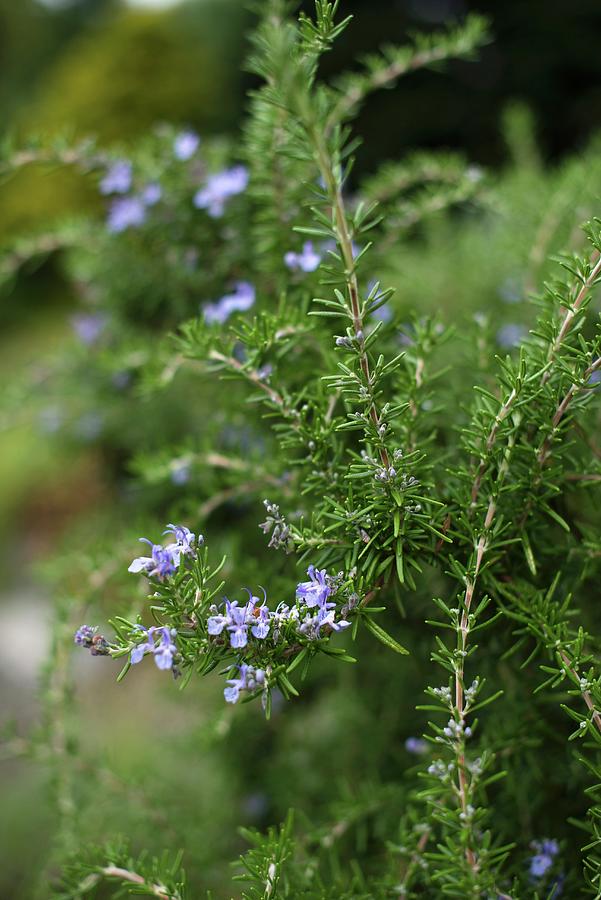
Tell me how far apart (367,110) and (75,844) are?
5.63 m

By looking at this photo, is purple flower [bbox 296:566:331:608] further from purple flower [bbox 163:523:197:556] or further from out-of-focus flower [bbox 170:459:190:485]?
out-of-focus flower [bbox 170:459:190:485]

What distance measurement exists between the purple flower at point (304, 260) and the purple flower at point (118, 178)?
38 centimetres

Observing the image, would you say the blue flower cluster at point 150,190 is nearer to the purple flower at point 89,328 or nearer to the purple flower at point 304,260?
the purple flower at point 304,260

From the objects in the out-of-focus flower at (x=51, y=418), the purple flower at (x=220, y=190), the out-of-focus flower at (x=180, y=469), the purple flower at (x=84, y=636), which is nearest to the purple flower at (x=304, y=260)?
the purple flower at (x=220, y=190)

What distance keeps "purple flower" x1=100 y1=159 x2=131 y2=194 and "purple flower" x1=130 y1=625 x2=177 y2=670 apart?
0.84 meters

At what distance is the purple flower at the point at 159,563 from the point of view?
0.62m

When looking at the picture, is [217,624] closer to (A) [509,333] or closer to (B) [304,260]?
(B) [304,260]

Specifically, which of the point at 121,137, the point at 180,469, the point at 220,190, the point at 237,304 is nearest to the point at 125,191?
the point at 220,190

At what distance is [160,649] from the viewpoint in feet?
1.98

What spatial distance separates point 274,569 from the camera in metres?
0.98

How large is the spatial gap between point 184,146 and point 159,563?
0.81 metres

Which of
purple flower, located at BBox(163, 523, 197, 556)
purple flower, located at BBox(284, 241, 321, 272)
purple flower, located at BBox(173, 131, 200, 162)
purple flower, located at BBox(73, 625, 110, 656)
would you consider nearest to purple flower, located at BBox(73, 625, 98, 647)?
purple flower, located at BBox(73, 625, 110, 656)

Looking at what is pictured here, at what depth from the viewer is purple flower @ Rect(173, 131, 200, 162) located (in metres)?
1.18

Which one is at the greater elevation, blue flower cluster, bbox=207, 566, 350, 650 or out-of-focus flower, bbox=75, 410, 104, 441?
blue flower cluster, bbox=207, 566, 350, 650
